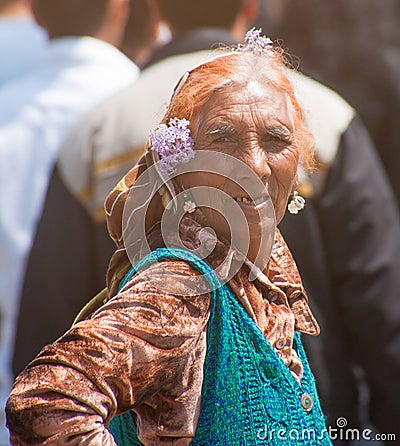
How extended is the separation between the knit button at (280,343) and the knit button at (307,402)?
0.08 m

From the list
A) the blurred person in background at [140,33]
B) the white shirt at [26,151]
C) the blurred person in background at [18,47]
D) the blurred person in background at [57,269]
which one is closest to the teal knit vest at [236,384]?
the blurred person in background at [57,269]

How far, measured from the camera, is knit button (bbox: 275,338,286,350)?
1.66 m

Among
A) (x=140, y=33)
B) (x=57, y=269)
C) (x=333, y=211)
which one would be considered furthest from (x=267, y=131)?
(x=140, y=33)

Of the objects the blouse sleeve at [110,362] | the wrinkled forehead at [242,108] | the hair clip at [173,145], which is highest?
the wrinkled forehead at [242,108]

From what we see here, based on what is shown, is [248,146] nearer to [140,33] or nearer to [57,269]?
[57,269]

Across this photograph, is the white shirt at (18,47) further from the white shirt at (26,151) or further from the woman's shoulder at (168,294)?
the woman's shoulder at (168,294)

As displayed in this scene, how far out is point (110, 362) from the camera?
1.47 metres

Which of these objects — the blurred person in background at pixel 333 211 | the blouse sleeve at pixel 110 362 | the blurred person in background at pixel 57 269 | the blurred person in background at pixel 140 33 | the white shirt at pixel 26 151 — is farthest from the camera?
the blurred person in background at pixel 140 33

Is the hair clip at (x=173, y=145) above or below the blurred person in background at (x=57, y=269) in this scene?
above

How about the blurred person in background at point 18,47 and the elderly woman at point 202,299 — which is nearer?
the elderly woman at point 202,299

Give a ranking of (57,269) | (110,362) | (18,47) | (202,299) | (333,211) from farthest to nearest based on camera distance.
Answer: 1. (18,47)
2. (57,269)
3. (333,211)
4. (202,299)
5. (110,362)

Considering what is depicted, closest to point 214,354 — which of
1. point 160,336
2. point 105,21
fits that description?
point 160,336

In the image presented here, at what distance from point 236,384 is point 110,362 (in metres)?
0.21

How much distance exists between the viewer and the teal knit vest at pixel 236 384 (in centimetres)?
158
